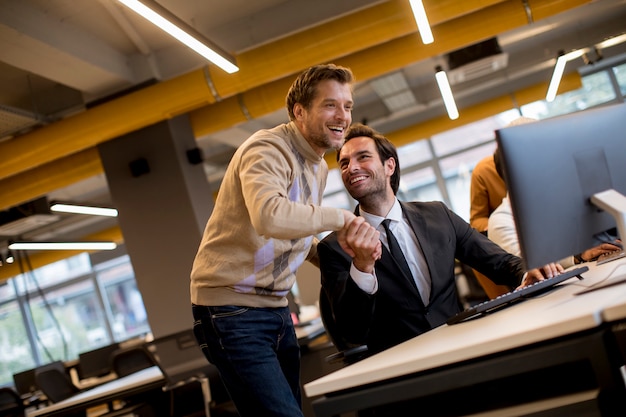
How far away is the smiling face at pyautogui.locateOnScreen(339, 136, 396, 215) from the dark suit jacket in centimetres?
11

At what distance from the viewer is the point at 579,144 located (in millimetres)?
1584

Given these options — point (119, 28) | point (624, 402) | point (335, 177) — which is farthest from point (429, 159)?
point (624, 402)

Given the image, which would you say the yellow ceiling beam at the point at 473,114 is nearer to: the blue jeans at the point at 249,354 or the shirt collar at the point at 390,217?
the shirt collar at the point at 390,217

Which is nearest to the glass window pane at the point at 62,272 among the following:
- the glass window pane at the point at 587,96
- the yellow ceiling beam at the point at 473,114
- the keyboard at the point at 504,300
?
the yellow ceiling beam at the point at 473,114

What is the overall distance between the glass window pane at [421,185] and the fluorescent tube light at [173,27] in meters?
8.63

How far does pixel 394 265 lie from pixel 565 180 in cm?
79

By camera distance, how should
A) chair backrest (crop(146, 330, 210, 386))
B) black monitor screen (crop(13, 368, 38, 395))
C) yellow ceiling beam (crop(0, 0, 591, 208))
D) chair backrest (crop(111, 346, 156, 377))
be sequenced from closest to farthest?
chair backrest (crop(146, 330, 210, 386)) < chair backrest (crop(111, 346, 156, 377)) < yellow ceiling beam (crop(0, 0, 591, 208)) < black monitor screen (crop(13, 368, 38, 395))

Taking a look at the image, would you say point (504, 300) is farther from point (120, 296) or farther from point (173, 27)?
point (120, 296)

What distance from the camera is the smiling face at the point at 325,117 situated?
2053mm

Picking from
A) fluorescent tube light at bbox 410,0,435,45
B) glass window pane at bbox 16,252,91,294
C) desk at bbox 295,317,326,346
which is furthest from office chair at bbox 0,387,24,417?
glass window pane at bbox 16,252,91,294

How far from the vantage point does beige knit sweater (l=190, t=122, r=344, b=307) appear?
1.75m

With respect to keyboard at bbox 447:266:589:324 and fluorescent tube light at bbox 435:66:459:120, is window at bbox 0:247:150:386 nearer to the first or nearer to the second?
fluorescent tube light at bbox 435:66:459:120

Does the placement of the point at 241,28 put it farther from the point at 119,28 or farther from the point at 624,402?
the point at 624,402

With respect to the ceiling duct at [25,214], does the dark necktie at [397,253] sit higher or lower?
lower
